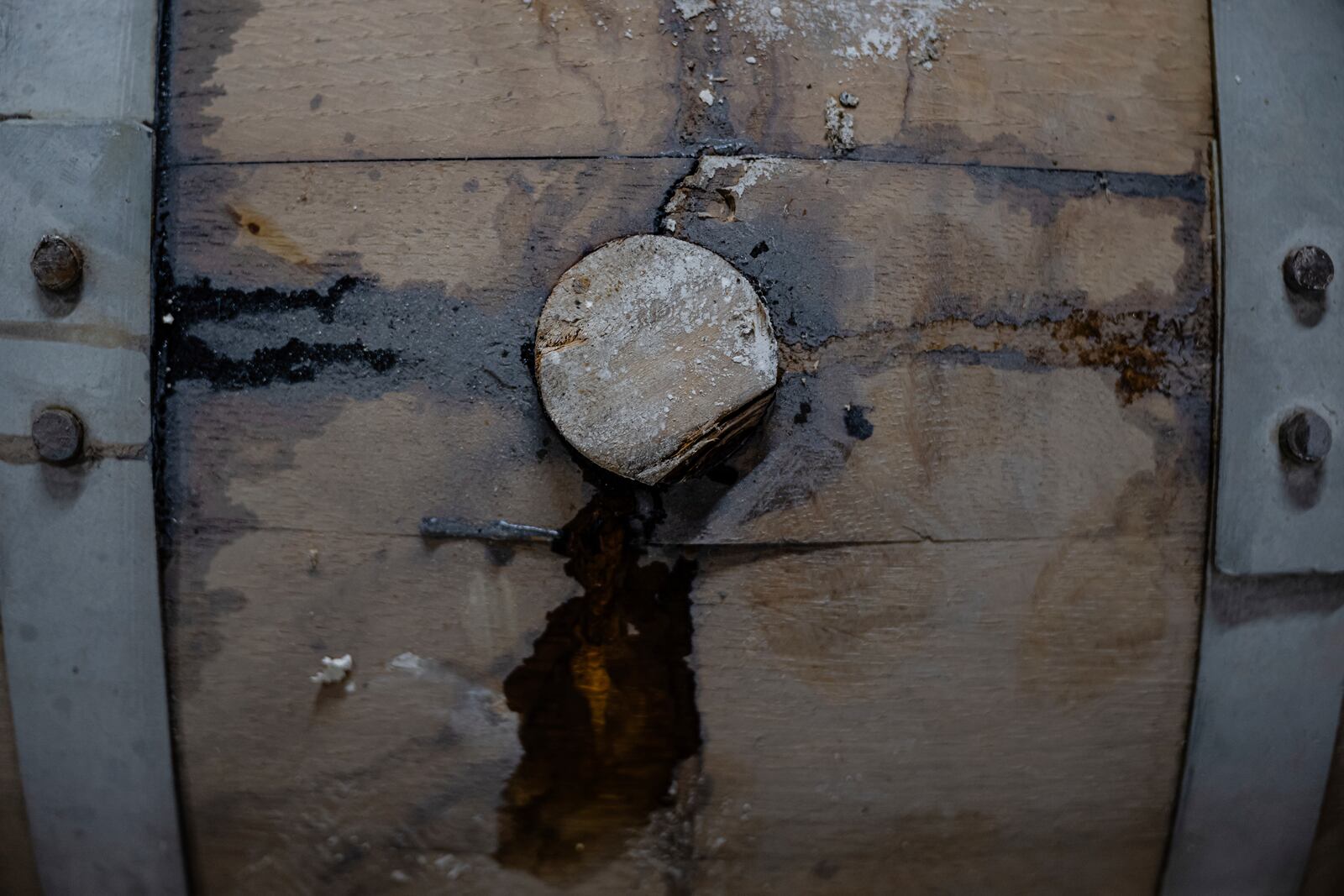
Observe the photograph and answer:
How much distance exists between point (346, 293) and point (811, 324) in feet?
2.88

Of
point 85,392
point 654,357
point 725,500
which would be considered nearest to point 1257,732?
point 725,500

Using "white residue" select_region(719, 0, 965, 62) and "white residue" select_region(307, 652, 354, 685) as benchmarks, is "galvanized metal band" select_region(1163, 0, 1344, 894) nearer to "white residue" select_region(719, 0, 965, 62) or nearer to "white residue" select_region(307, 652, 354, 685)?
"white residue" select_region(719, 0, 965, 62)

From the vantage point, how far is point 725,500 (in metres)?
1.53

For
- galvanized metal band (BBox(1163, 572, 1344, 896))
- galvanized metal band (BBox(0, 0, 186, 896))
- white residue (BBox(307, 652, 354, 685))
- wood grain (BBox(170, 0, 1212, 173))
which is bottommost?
galvanized metal band (BBox(1163, 572, 1344, 896))

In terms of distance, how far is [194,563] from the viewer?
5.14 ft

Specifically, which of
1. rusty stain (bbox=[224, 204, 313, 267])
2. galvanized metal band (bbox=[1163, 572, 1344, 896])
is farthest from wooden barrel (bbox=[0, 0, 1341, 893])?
galvanized metal band (bbox=[1163, 572, 1344, 896])

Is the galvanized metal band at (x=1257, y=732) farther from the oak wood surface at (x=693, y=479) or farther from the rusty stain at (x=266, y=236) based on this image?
the rusty stain at (x=266, y=236)

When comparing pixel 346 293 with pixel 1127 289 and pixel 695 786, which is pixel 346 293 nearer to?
pixel 695 786

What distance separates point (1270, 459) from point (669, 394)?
1205 mm

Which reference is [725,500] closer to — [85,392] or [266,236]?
[266,236]

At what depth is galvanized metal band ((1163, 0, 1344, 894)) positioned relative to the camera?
5.24ft

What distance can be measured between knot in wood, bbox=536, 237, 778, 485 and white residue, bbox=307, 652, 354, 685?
62cm

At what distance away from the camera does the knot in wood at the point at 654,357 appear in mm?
1459

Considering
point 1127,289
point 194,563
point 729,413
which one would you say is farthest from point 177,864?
point 1127,289
